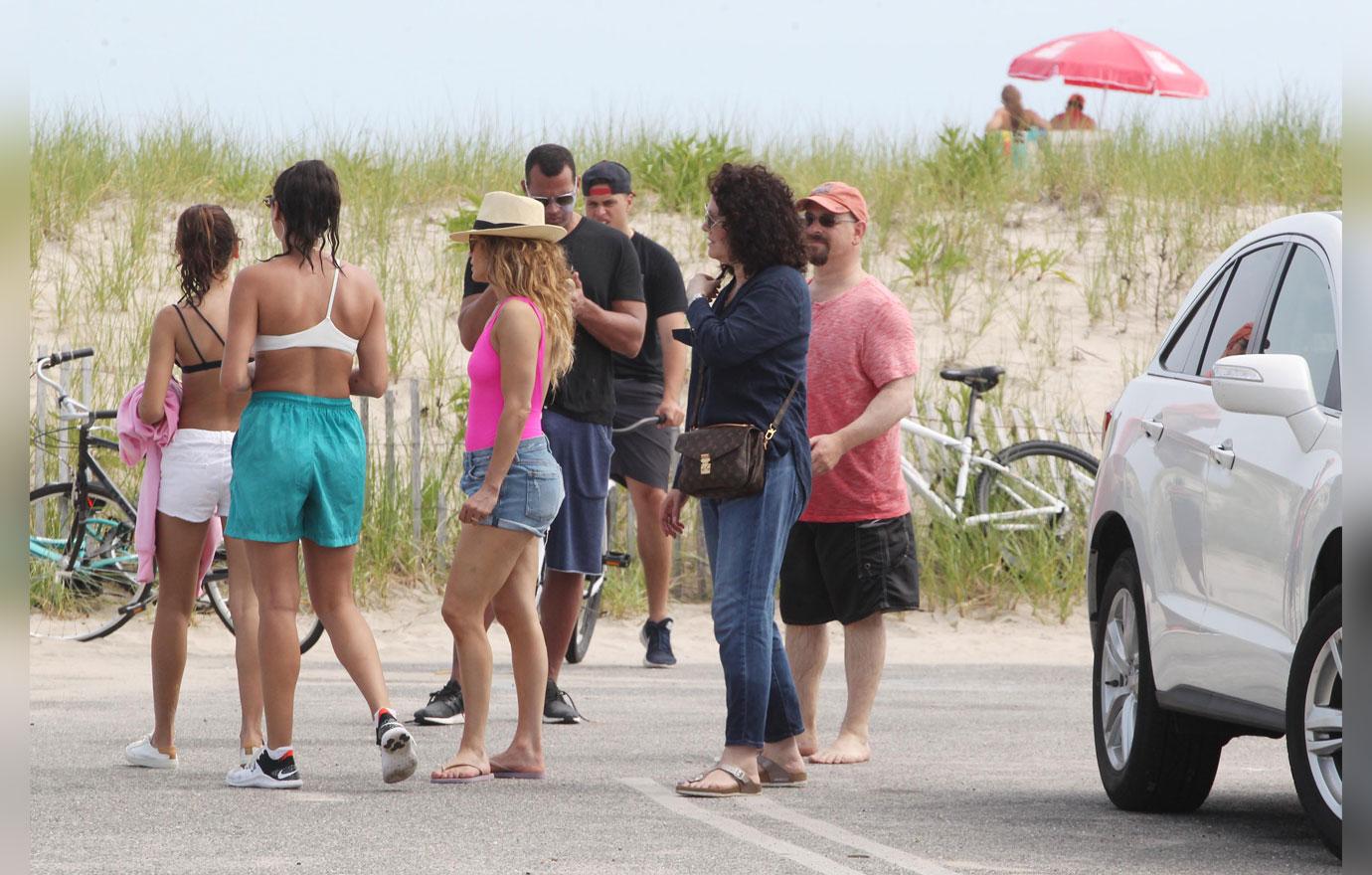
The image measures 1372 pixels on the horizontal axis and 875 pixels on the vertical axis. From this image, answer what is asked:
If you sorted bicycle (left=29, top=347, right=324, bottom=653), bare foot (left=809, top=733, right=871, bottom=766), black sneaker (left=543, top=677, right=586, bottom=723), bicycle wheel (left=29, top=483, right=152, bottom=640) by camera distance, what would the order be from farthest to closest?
bicycle wheel (left=29, top=483, right=152, bottom=640) → bicycle (left=29, top=347, right=324, bottom=653) → black sneaker (left=543, top=677, right=586, bottom=723) → bare foot (left=809, top=733, right=871, bottom=766)

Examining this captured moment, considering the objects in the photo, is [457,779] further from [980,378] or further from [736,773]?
[980,378]

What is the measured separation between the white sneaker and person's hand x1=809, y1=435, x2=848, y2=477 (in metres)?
2.51

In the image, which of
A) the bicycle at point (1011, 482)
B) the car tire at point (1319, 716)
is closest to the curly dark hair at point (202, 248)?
the car tire at point (1319, 716)

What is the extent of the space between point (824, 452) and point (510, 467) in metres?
1.09

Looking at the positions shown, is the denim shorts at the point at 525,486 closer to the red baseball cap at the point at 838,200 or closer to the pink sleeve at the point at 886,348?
the pink sleeve at the point at 886,348

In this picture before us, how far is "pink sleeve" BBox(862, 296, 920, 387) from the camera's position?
6.84m

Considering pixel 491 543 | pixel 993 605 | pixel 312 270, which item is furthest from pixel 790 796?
pixel 993 605

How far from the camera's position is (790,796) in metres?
6.39

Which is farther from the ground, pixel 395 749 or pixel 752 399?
pixel 752 399

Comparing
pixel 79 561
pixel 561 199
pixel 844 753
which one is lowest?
pixel 79 561

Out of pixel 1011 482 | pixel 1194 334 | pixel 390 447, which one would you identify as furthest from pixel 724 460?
pixel 1011 482

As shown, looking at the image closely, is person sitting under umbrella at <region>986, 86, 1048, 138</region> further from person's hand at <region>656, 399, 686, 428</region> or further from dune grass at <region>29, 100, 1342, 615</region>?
person's hand at <region>656, 399, 686, 428</region>

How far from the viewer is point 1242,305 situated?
603 cm

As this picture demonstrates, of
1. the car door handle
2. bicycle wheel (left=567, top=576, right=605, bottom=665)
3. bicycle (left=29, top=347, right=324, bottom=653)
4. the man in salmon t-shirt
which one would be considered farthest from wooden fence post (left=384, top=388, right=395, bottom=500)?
the car door handle
